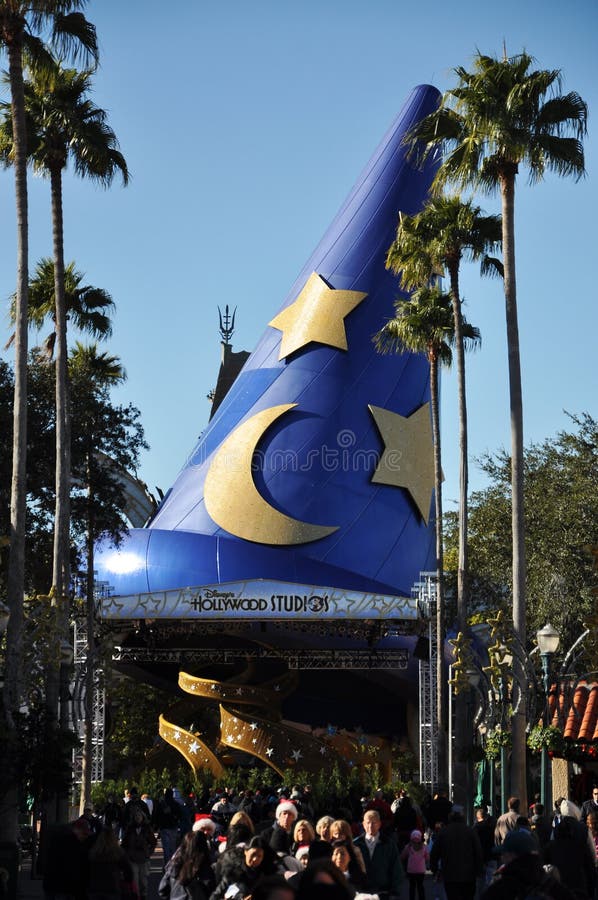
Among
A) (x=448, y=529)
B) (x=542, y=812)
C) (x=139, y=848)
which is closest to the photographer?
(x=139, y=848)

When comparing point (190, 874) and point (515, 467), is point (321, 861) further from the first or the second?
point (515, 467)

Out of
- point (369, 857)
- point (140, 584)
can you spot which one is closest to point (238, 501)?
point (140, 584)

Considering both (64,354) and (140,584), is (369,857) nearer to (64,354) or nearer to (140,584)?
(64,354)

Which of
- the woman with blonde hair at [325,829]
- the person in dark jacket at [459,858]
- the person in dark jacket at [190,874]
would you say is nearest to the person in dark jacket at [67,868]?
the person in dark jacket at [190,874]

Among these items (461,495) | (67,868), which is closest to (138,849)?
(67,868)

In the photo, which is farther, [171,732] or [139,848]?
[171,732]

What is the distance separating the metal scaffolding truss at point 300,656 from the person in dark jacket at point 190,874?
32.8 meters

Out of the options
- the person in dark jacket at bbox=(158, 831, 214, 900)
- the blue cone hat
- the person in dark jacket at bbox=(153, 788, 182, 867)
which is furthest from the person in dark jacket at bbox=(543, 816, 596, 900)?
the blue cone hat

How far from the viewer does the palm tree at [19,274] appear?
20.2 metres

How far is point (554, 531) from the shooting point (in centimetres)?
3962

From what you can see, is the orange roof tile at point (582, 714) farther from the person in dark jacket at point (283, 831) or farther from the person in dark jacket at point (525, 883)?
the person in dark jacket at point (525, 883)

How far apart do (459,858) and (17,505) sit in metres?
9.17

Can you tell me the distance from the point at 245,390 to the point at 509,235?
977 inches

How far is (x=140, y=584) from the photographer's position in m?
43.8
